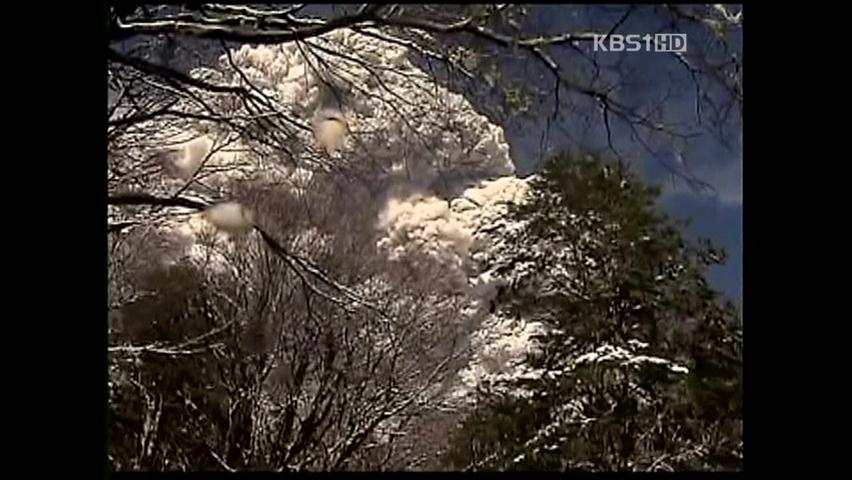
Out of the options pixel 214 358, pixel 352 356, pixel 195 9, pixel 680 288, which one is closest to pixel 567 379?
pixel 680 288

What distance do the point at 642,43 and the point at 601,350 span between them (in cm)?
100

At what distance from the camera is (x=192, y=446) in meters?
3.77

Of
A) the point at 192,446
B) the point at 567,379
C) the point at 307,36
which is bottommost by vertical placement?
the point at 192,446

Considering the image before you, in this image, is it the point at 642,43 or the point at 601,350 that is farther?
the point at 601,350

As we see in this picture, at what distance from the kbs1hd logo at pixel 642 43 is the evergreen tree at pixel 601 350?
1.32 feet

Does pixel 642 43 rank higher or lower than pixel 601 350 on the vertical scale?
higher

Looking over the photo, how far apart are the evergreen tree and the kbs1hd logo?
0.40 metres

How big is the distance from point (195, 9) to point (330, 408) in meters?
1.38

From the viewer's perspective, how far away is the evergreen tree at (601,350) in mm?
3633

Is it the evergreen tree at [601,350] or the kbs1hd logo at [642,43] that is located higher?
the kbs1hd logo at [642,43]

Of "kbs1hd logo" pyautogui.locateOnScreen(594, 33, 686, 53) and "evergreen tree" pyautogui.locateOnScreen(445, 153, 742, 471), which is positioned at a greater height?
"kbs1hd logo" pyautogui.locateOnScreen(594, 33, 686, 53)

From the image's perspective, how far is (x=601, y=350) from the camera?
366 cm

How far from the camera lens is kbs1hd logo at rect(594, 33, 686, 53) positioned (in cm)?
354
